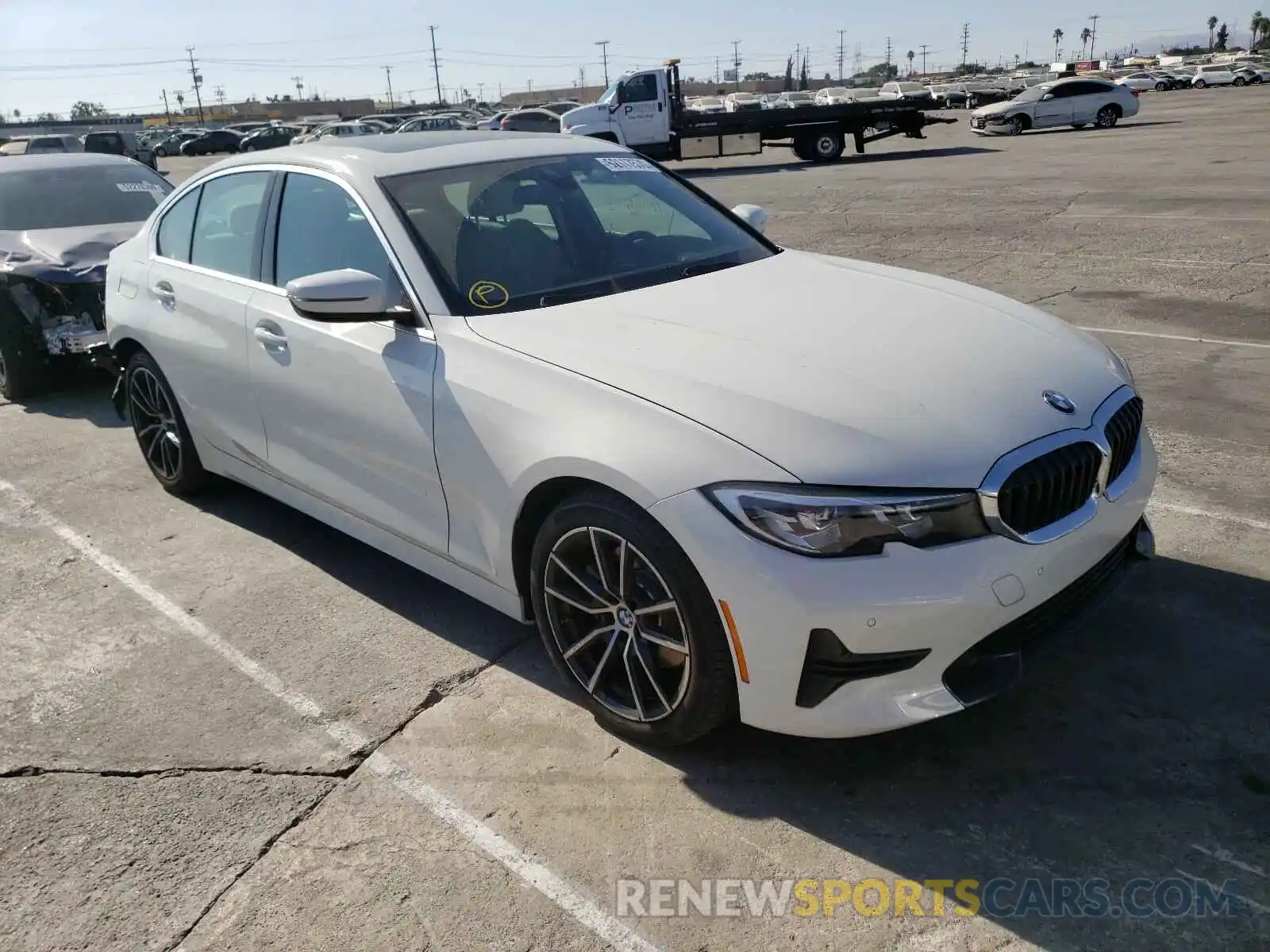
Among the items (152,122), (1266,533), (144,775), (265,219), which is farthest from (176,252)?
(152,122)

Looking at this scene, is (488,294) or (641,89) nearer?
(488,294)

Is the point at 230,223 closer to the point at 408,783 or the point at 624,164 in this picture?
the point at 624,164

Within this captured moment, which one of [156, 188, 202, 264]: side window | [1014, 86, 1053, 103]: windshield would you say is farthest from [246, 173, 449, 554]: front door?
[1014, 86, 1053, 103]: windshield

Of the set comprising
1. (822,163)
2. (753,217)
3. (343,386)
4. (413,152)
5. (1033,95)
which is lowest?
(822,163)

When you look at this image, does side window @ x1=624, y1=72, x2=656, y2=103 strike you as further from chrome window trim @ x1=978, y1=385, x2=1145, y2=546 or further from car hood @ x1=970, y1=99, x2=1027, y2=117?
chrome window trim @ x1=978, y1=385, x2=1145, y2=546

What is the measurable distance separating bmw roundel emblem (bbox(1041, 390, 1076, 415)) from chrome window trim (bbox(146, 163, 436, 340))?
1.88 metres

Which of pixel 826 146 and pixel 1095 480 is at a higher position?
pixel 826 146

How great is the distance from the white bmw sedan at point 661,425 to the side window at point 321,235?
0.05 ft

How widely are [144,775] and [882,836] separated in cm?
219

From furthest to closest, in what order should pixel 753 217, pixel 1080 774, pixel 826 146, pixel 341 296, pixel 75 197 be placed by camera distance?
pixel 826 146, pixel 75 197, pixel 753 217, pixel 341 296, pixel 1080 774

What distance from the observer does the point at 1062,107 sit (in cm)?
3225

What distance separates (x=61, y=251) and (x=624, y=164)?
499 centimetres

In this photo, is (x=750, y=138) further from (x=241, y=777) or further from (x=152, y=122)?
(x=152, y=122)

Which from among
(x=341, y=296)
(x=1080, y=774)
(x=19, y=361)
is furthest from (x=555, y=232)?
(x=19, y=361)
